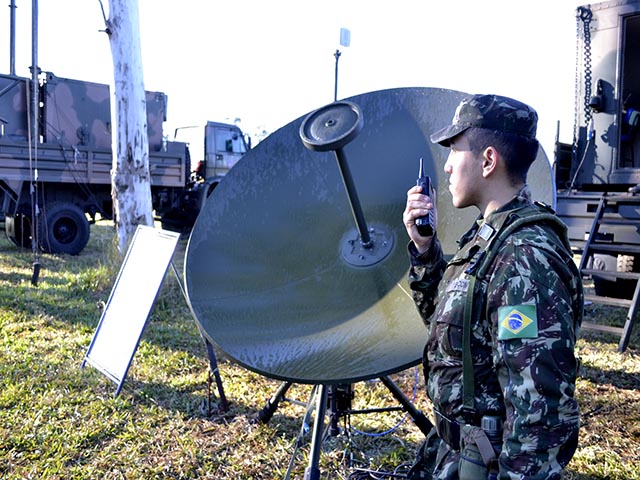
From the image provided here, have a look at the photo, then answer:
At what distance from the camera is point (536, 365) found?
1376mm

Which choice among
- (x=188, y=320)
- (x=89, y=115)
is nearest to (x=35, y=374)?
(x=188, y=320)

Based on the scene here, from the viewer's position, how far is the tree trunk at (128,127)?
22.7 feet

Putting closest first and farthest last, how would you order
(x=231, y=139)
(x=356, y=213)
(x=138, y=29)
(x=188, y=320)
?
(x=356, y=213), (x=188, y=320), (x=138, y=29), (x=231, y=139)

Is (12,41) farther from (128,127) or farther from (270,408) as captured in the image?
(270,408)

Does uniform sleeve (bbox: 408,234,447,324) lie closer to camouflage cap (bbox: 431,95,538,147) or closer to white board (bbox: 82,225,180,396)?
camouflage cap (bbox: 431,95,538,147)

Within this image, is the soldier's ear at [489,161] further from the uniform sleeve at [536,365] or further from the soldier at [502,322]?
the uniform sleeve at [536,365]

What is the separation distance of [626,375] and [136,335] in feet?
11.7

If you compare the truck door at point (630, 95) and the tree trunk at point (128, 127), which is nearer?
the truck door at point (630, 95)

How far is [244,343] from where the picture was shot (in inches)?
95.2

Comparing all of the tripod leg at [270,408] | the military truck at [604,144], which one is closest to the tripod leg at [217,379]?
the tripod leg at [270,408]

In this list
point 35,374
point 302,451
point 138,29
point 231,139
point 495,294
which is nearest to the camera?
point 495,294

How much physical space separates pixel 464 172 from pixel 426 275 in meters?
0.48

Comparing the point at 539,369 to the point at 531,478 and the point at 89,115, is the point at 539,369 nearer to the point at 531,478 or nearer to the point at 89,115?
the point at 531,478

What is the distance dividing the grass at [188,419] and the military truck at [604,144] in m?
1.02
